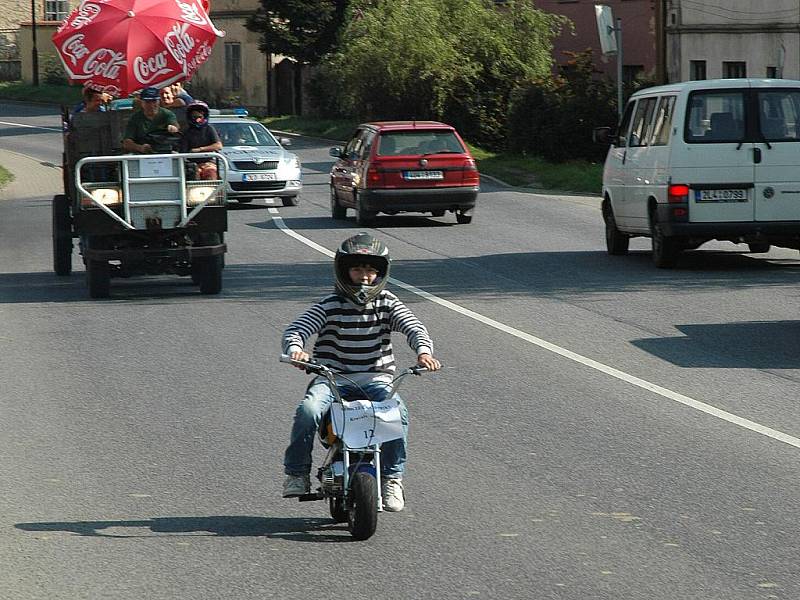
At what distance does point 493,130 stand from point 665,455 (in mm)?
41081

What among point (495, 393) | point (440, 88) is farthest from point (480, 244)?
point (440, 88)

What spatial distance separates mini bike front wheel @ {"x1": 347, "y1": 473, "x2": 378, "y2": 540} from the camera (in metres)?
7.23

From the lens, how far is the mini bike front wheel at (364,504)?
23.7 feet

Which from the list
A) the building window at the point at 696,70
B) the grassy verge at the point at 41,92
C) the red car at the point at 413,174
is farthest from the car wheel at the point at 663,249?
the grassy verge at the point at 41,92

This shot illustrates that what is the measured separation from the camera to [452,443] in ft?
31.4

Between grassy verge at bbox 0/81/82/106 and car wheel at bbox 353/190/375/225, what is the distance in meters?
56.4

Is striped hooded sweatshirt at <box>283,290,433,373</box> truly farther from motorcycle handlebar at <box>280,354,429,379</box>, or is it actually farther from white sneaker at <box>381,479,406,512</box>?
white sneaker at <box>381,479,406,512</box>

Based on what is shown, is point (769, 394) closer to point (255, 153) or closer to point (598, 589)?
point (598, 589)

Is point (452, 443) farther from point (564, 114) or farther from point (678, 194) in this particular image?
point (564, 114)

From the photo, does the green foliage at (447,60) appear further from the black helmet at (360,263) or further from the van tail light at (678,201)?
the black helmet at (360,263)

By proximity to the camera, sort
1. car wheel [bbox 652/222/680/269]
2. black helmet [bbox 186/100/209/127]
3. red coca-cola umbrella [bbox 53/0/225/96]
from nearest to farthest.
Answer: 1. black helmet [bbox 186/100/209/127]
2. red coca-cola umbrella [bbox 53/0/225/96]
3. car wheel [bbox 652/222/680/269]

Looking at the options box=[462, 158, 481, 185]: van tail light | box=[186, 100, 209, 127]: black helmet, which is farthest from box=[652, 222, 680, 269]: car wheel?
box=[462, 158, 481, 185]: van tail light

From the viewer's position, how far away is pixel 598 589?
21.2 ft

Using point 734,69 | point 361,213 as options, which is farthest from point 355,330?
point 734,69
